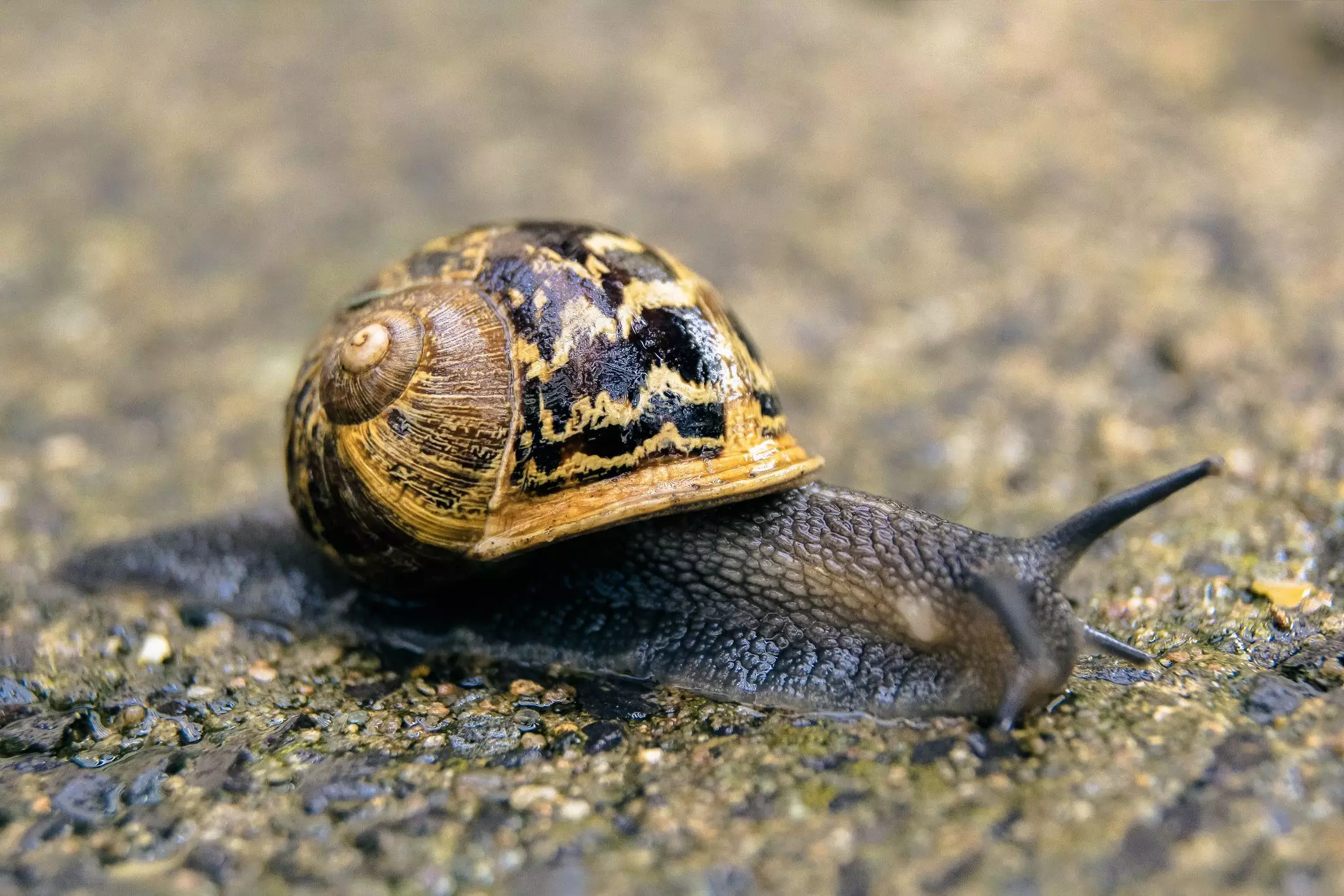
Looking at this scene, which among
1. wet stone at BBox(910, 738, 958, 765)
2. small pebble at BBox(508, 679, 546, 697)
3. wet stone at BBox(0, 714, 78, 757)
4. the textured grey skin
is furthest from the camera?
small pebble at BBox(508, 679, 546, 697)

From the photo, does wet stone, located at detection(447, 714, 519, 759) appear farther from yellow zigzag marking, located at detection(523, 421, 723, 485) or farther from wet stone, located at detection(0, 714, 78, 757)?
wet stone, located at detection(0, 714, 78, 757)

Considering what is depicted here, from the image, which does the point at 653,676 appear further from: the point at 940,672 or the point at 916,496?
the point at 916,496

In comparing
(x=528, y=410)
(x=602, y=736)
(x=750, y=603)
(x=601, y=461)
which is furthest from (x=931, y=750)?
(x=528, y=410)

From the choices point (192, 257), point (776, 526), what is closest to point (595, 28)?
point (192, 257)

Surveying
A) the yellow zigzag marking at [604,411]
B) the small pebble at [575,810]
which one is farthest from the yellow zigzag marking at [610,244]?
the small pebble at [575,810]

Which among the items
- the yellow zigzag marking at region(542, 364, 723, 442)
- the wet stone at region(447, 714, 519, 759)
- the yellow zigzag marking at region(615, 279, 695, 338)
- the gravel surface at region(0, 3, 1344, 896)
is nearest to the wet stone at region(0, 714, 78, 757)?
the gravel surface at region(0, 3, 1344, 896)

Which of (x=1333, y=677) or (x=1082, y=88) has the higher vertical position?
(x=1082, y=88)
